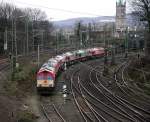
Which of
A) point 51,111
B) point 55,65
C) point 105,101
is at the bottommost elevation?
point 51,111

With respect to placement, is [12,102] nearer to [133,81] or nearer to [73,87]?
[73,87]

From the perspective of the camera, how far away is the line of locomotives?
38688mm

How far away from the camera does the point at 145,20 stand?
62.7 metres

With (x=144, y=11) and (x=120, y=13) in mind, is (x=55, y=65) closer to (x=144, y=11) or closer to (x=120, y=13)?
(x=144, y=11)

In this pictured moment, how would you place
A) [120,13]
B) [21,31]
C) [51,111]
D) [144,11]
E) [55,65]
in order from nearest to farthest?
1. [51,111]
2. [55,65]
3. [144,11]
4. [21,31]
5. [120,13]

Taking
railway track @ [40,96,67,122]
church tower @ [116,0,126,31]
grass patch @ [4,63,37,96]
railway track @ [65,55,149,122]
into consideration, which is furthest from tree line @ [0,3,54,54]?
church tower @ [116,0,126,31]

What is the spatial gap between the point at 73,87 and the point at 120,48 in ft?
174

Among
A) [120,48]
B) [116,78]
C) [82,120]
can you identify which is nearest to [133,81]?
[116,78]

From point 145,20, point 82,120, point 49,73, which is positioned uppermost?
point 145,20

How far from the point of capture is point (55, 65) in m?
46.6

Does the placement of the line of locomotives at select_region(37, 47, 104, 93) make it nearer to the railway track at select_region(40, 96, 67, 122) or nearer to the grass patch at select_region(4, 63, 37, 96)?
the grass patch at select_region(4, 63, 37, 96)

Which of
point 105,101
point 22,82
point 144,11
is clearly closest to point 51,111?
point 105,101

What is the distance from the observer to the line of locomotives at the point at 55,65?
127 ft

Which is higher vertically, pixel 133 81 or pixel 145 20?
pixel 145 20
